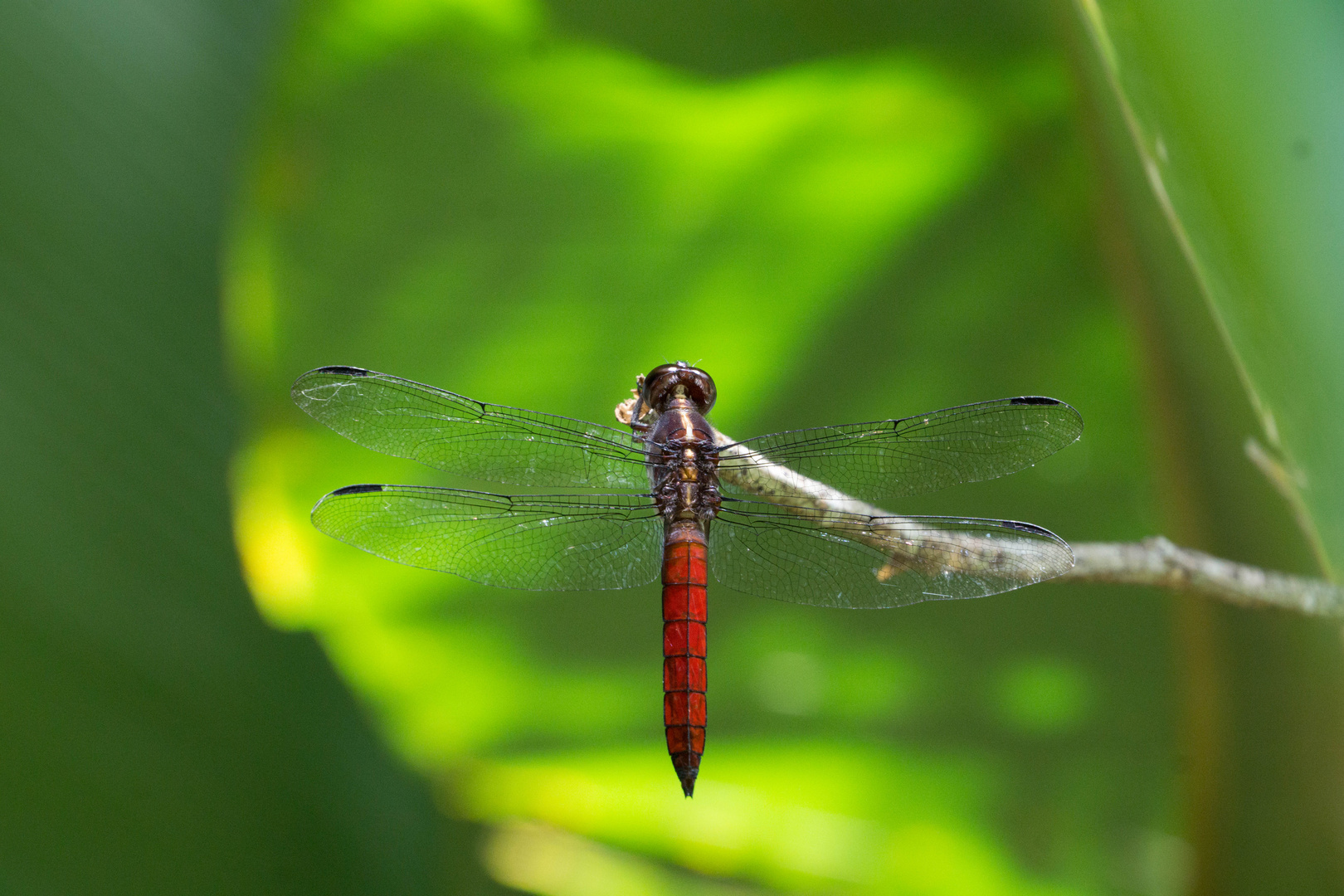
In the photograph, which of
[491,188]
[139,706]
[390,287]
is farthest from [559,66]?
[139,706]

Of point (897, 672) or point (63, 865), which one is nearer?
point (63, 865)

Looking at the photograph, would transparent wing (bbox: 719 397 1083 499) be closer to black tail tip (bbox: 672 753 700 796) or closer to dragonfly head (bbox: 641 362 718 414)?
dragonfly head (bbox: 641 362 718 414)

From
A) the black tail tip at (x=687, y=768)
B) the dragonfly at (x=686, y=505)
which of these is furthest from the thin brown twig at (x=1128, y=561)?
the black tail tip at (x=687, y=768)

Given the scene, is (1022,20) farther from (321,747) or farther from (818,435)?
(321,747)

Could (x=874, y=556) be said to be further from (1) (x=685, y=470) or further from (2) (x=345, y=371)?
(2) (x=345, y=371)

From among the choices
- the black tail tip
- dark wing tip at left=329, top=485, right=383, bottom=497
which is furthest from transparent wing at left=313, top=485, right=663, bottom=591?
the black tail tip

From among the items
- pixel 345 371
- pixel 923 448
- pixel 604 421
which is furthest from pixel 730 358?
pixel 345 371

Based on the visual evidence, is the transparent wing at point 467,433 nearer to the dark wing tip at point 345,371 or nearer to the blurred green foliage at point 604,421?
the dark wing tip at point 345,371
